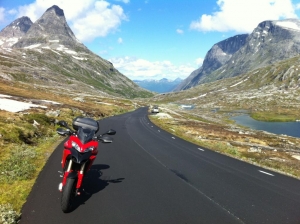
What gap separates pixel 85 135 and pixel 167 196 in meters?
3.60

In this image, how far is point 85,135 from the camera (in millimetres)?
8156

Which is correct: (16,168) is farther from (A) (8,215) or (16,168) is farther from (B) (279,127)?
(B) (279,127)

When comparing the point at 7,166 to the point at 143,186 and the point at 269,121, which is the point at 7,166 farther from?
the point at 269,121

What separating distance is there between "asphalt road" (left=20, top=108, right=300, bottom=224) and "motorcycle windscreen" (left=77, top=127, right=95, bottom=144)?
1954 millimetres

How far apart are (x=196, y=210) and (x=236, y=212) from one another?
1218 millimetres

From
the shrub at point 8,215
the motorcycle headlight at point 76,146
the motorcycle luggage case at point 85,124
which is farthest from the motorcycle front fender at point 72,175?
the motorcycle luggage case at point 85,124

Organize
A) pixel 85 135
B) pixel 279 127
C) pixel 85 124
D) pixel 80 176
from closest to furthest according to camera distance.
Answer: pixel 80 176 < pixel 85 135 < pixel 85 124 < pixel 279 127

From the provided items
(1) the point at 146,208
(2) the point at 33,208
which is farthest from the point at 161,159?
(2) the point at 33,208

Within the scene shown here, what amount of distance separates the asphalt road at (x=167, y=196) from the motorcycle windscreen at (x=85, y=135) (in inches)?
76.9

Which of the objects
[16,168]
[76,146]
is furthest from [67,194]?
[16,168]

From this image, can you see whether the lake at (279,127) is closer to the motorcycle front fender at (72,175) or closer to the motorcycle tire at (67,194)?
the motorcycle front fender at (72,175)

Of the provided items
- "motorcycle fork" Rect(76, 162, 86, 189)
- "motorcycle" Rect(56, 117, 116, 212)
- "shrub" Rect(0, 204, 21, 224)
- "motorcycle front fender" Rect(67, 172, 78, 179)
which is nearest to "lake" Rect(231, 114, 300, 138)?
"motorcycle" Rect(56, 117, 116, 212)

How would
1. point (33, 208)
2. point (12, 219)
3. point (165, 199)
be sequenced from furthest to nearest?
point (165, 199) → point (33, 208) → point (12, 219)

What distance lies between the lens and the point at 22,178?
10531mm
